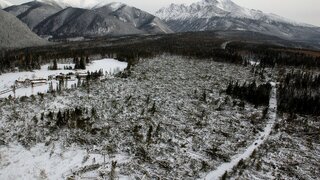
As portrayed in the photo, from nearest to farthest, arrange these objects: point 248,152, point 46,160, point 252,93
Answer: point 46,160 → point 248,152 → point 252,93

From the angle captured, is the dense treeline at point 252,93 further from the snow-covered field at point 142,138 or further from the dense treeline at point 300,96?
the dense treeline at point 300,96

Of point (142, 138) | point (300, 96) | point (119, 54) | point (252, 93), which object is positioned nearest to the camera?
point (142, 138)

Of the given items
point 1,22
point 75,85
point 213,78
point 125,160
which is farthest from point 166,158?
point 1,22

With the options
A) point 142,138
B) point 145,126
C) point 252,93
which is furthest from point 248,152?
point 252,93

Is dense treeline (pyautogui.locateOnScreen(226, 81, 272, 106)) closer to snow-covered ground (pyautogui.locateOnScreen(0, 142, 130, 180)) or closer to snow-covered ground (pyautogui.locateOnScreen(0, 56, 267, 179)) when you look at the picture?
snow-covered ground (pyautogui.locateOnScreen(0, 56, 267, 179))

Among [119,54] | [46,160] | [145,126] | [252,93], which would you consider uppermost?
[252,93]

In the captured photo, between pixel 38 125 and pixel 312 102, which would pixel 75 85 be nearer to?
pixel 38 125

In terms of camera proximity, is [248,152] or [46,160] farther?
[248,152]

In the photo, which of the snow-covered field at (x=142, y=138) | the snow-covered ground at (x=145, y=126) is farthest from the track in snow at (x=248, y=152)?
the snow-covered ground at (x=145, y=126)

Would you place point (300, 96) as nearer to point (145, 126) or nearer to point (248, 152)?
point (248, 152)
